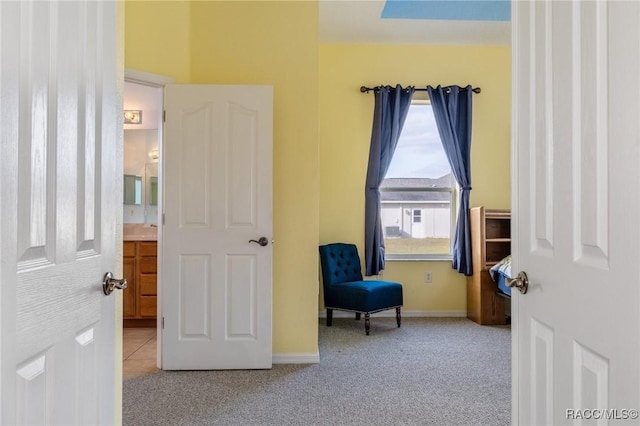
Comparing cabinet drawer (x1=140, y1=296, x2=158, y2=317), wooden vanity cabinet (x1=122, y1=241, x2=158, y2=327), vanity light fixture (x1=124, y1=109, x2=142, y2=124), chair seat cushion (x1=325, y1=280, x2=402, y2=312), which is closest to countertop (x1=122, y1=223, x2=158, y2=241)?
wooden vanity cabinet (x1=122, y1=241, x2=158, y2=327)

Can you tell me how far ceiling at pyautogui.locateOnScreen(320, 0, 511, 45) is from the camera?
12.7ft

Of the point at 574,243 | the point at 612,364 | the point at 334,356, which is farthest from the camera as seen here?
the point at 334,356

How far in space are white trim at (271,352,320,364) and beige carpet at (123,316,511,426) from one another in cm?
7

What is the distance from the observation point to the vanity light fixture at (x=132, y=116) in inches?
198

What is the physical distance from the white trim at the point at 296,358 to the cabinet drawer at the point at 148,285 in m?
1.77

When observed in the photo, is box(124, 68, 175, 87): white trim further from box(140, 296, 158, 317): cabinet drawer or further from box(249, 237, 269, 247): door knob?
box(140, 296, 158, 317): cabinet drawer

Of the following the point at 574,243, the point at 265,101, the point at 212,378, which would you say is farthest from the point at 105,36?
the point at 212,378

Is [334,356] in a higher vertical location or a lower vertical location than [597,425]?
lower

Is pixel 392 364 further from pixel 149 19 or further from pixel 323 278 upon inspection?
pixel 149 19

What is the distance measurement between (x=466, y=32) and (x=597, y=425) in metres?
4.31

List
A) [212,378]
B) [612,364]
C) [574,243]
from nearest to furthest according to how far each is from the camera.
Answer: [612,364]
[574,243]
[212,378]

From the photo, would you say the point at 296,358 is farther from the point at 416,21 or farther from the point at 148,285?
the point at 416,21

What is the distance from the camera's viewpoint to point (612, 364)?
88 cm

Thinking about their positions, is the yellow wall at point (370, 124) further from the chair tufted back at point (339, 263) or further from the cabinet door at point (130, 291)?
the cabinet door at point (130, 291)
